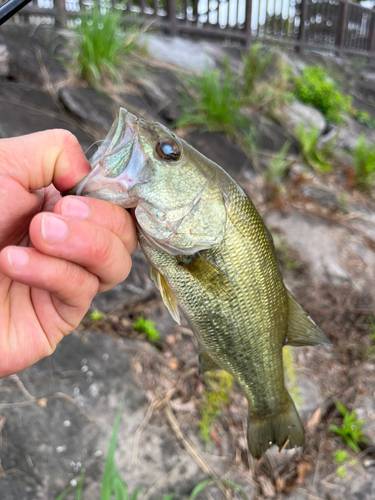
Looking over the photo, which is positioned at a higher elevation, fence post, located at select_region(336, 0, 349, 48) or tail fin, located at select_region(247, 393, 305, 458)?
fence post, located at select_region(336, 0, 349, 48)

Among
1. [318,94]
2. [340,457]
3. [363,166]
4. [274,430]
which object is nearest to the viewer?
[274,430]

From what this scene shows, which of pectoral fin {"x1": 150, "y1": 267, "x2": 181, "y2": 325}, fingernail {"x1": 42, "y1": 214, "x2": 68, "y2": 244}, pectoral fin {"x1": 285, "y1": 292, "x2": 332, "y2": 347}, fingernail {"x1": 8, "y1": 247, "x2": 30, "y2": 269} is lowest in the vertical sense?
pectoral fin {"x1": 285, "y1": 292, "x2": 332, "y2": 347}

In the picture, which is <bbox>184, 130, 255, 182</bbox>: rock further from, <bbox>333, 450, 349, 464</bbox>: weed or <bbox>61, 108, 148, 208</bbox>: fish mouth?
<bbox>61, 108, 148, 208</bbox>: fish mouth

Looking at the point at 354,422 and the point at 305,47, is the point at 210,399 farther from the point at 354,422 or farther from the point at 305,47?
the point at 305,47

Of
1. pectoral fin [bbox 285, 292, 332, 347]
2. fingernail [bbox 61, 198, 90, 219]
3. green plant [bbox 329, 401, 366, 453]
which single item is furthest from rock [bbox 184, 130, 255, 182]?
fingernail [bbox 61, 198, 90, 219]

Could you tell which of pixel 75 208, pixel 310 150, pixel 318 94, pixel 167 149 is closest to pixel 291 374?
pixel 167 149

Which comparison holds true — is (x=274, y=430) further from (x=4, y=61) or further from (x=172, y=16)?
(x=172, y=16)

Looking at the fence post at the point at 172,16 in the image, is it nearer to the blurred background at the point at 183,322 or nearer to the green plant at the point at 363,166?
the blurred background at the point at 183,322
